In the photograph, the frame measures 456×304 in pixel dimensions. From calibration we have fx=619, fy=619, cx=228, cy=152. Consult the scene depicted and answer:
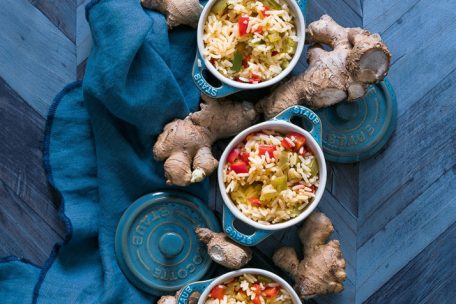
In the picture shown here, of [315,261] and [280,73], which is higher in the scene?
[280,73]

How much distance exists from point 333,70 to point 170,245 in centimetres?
47

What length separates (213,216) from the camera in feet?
4.11

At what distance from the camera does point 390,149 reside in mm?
1294

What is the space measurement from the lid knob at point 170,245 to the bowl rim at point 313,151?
0.17 m

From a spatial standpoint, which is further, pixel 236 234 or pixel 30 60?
pixel 30 60

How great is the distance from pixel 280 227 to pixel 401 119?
379 mm

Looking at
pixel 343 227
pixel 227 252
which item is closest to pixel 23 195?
pixel 227 252

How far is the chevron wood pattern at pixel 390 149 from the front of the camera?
1289 mm

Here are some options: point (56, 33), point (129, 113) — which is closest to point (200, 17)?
point (129, 113)

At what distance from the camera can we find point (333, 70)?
113 centimetres

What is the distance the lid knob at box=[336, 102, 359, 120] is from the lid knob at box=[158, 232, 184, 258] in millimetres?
414

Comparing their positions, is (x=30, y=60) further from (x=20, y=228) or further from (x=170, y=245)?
(x=170, y=245)

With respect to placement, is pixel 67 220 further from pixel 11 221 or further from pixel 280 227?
pixel 280 227

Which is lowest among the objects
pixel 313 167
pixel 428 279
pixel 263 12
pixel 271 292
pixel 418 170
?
pixel 428 279
